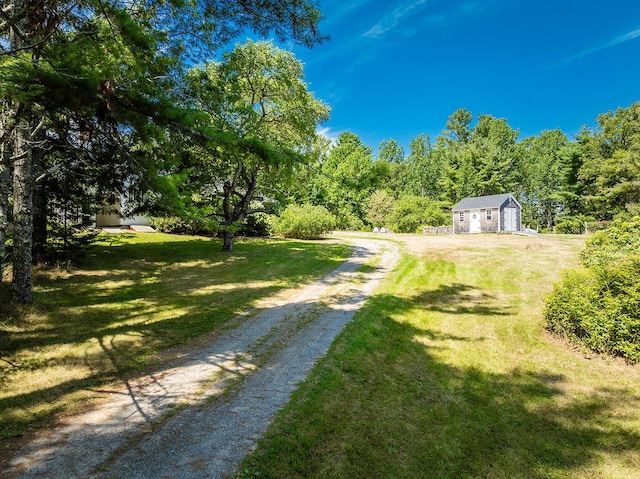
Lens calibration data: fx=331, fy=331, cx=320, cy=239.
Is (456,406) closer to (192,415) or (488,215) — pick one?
(192,415)

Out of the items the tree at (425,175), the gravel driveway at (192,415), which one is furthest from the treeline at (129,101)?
the tree at (425,175)

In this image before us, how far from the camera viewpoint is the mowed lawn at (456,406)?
3.68m

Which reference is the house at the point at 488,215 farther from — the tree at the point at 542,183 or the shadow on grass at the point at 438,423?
the shadow on grass at the point at 438,423

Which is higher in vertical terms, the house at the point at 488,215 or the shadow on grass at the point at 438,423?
the house at the point at 488,215

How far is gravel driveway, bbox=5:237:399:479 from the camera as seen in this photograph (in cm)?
336

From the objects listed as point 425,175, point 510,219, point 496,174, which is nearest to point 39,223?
point 510,219

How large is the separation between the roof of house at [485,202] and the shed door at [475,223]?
58 cm

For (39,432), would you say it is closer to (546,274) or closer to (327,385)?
(327,385)

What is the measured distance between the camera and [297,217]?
24.9 metres

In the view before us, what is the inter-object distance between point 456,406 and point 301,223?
20607mm

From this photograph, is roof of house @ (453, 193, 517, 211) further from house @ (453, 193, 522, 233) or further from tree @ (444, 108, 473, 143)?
tree @ (444, 108, 473, 143)

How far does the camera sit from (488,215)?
3559 cm

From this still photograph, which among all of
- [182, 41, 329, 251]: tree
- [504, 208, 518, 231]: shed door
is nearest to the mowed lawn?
[182, 41, 329, 251]: tree

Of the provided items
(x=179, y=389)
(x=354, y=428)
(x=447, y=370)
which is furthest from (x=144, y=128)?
(x=447, y=370)
